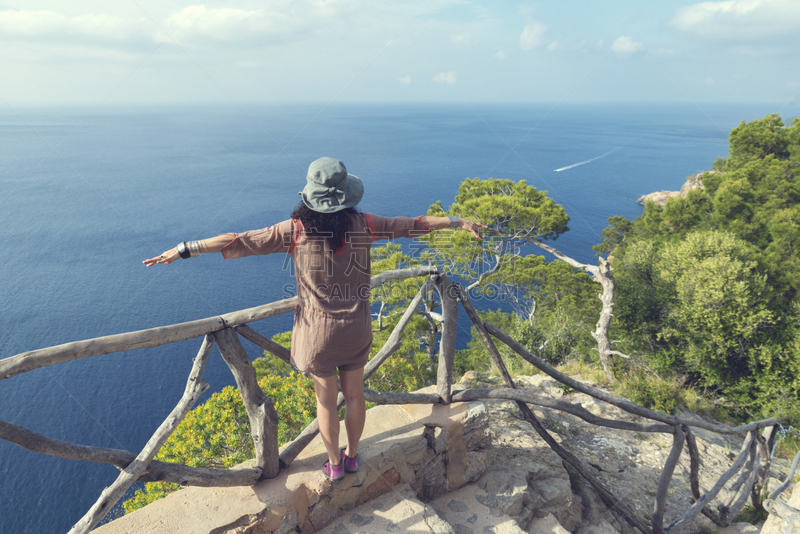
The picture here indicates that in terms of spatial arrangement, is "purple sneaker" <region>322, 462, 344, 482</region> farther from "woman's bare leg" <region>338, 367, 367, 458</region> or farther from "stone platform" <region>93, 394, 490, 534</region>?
"woman's bare leg" <region>338, 367, 367, 458</region>

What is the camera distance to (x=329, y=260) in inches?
94.2

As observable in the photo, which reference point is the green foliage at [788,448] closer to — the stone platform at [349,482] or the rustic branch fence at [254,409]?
the rustic branch fence at [254,409]

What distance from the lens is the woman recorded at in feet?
7.44

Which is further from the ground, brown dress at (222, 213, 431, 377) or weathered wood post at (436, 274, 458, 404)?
brown dress at (222, 213, 431, 377)

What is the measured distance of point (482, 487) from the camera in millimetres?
3623

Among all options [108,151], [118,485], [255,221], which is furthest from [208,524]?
[108,151]

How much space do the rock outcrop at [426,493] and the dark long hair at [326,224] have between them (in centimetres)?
165

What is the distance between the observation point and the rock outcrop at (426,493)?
264 cm

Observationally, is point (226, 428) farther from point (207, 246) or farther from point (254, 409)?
point (207, 246)

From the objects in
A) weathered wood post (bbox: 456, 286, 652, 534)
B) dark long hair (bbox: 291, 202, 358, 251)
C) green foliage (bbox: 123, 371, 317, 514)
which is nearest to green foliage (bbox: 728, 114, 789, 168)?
weathered wood post (bbox: 456, 286, 652, 534)

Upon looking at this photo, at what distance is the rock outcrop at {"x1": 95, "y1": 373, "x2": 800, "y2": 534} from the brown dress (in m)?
0.94

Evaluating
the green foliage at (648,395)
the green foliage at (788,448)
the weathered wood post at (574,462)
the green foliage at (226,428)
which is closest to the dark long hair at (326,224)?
the weathered wood post at (574,462)

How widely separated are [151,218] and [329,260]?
1947 inches

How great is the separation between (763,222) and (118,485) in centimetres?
2133
